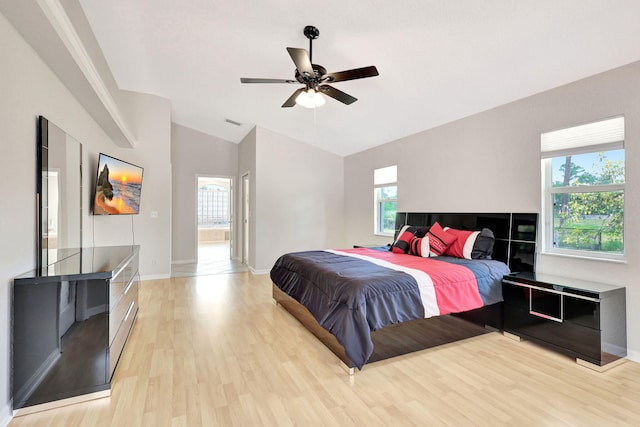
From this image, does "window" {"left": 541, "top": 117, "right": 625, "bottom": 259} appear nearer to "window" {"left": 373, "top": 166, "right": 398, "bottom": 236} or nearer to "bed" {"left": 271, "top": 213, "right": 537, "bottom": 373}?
"bed" {"left": 271, "top": 213, "right": 537, "bottom": 373}

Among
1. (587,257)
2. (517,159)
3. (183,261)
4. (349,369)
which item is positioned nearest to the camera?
(349,369)

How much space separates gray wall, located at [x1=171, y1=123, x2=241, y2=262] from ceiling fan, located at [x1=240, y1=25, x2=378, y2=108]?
4728mm

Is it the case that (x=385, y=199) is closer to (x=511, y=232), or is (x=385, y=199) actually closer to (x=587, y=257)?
(x=511, y=232)

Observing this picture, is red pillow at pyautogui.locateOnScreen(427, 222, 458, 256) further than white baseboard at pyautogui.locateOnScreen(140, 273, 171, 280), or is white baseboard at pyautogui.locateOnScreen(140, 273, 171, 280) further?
white baseboard at pyautogui.locateOnScreen(140, 273, 171, 280)

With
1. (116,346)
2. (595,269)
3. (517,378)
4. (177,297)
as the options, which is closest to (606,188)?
(595,269)

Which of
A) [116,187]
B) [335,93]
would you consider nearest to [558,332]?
[335,93]

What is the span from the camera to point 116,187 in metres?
4.45

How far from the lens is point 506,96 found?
11.4 feet

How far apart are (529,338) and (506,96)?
2517 millimetres

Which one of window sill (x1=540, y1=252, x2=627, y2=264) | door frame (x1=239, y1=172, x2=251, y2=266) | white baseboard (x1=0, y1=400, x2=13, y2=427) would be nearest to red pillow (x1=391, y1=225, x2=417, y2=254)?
window sill (x1=540, y1=252, x2=627, y2=264)

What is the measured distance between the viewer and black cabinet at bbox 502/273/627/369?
8.05ft

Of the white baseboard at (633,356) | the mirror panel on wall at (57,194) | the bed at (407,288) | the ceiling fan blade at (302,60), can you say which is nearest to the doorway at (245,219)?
the bed at (407,288)

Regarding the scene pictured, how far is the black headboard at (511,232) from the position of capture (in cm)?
333

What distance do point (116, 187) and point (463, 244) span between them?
471cm
